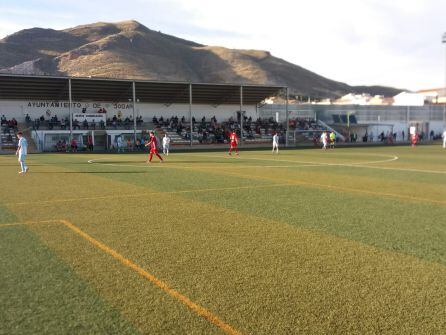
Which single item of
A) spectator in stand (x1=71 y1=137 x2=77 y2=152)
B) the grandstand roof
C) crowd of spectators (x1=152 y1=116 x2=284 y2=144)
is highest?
the grandstand roof

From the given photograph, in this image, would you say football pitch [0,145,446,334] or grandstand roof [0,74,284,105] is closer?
football pitch [0,145,446,334]

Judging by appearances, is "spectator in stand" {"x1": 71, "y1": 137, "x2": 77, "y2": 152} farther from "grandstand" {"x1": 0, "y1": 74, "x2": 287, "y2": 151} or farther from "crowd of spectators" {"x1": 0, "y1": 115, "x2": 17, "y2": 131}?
"crowd of spectators" {"x1": 0, "y1": 115, "x2": 17, "y2": 131}

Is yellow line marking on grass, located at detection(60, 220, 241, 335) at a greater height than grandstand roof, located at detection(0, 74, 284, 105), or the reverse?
grandstand roof, located at detection(0, 74, 284, 105)

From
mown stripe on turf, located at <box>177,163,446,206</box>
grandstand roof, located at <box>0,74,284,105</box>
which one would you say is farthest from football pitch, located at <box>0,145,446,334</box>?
grandstand roof, located at <box>0,74,284,105</box>

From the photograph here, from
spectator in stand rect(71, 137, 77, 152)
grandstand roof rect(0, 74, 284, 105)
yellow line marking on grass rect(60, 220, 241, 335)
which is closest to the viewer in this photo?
yellow line marking on grass rect(60, 220, 241, 335)

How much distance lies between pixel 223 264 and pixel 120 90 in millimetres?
45460

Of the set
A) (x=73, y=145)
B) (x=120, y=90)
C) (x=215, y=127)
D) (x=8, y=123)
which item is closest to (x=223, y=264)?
(x=73, y=145)

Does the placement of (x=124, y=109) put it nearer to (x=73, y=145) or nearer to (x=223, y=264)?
(x=73, y=145)

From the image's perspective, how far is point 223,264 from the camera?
5.77 m

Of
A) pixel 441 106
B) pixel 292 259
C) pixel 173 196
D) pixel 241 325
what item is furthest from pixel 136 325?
pixel 441 106

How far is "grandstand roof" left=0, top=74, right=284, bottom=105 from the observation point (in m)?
44.1

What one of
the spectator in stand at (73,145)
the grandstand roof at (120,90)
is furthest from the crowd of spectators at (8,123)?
the spectator in stand at (73,145)

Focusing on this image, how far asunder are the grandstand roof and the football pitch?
3590cm

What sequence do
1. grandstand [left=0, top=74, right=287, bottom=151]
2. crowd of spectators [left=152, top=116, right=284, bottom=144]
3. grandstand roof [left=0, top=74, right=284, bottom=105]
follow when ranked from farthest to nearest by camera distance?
1. crowd of spectators [left=152, top=116, right=284, bottom=144]
2. grandstand [left=0, top=74, right=287, bottom=151]
3. grandstand roof [left=0, top=74, right=284, bottom=105]
